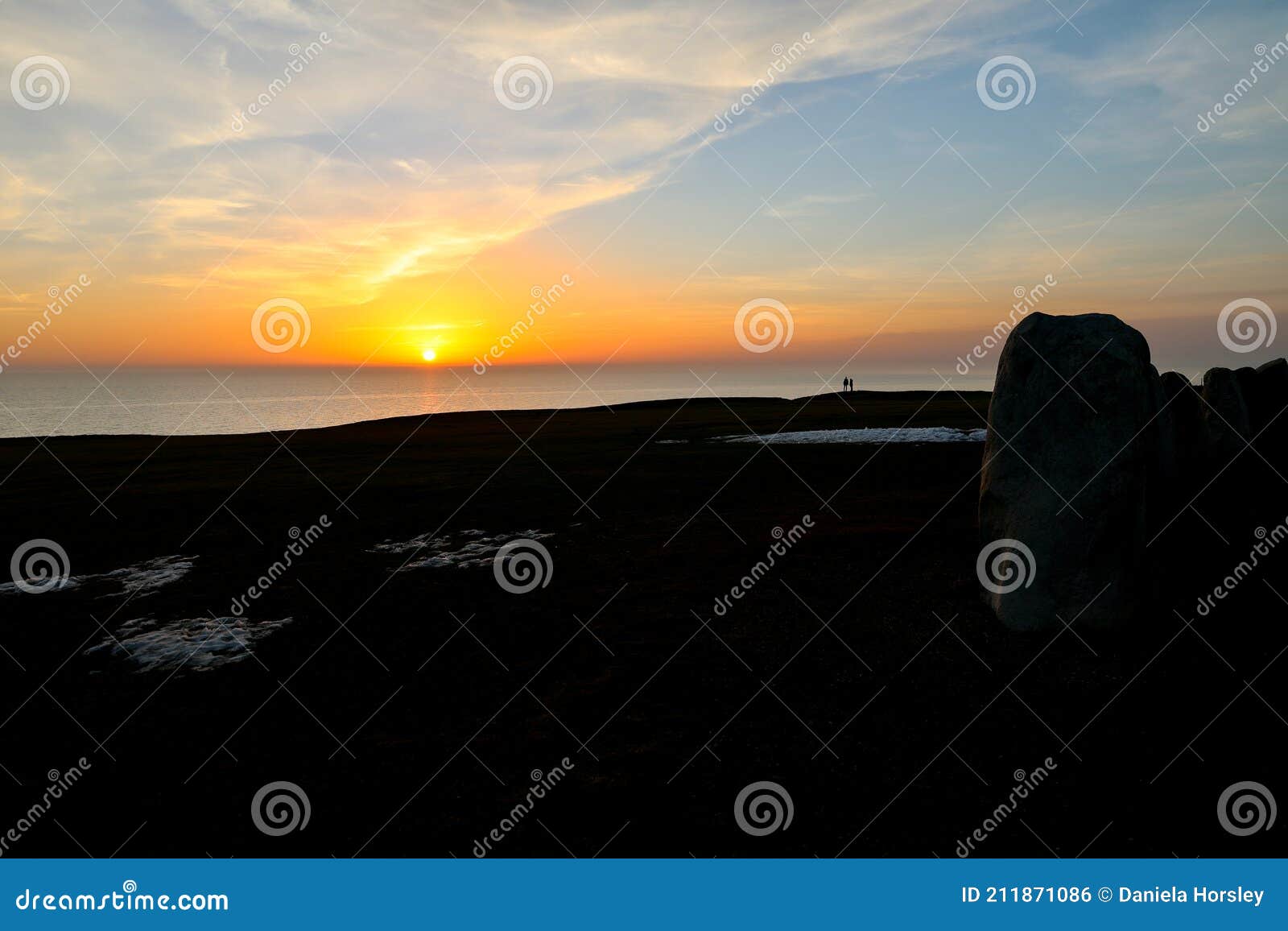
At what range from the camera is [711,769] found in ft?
24.4

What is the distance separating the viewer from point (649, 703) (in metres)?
8.95

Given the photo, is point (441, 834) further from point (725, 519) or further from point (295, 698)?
point (725, 519)

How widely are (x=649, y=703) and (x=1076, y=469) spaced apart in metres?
6.46

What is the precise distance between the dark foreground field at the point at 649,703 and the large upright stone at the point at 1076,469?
0.58 metres

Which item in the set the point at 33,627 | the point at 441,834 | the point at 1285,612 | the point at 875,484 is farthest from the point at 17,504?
the point at 1285,612

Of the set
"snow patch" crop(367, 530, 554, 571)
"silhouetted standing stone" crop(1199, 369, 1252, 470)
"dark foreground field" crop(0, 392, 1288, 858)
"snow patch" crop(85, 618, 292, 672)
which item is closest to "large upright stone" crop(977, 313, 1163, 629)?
"dark foreground field" crop(0, 392, 1288, 858)

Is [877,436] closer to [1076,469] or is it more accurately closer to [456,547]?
[456,547]

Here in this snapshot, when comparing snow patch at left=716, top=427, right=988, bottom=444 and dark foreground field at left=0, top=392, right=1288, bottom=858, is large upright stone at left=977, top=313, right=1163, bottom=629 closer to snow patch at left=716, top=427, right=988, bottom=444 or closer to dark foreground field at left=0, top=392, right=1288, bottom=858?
dark foreground field at left=0, top=392, right=1288, bottom=858

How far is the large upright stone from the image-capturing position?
9680mm

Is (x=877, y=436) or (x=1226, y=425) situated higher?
(x=877, y=436)

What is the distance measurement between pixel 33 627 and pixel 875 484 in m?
20.3

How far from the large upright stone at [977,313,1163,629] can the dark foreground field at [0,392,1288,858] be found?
58 cm

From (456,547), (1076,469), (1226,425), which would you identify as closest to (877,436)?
(456,547)

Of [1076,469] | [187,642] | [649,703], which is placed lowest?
[187,642]
